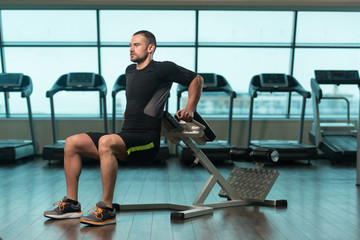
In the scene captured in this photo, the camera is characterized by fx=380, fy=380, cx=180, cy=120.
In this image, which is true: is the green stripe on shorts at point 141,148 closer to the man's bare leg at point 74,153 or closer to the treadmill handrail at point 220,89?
the man's bare leg at point 74,153

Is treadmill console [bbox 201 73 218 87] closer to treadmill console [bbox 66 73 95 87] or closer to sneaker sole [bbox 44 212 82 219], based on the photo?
treadmill console [bbox 66 73 95 87]

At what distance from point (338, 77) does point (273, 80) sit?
0.98 metres

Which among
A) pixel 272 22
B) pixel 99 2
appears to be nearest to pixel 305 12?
pixel 272 22

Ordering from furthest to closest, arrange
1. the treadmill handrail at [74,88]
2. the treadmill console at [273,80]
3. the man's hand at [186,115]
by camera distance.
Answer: the treadmill console at [273,80] → the treadmill handrail at [74,88] → the man's hand at [186,115]

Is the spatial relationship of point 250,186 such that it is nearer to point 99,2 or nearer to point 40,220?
point 40,220

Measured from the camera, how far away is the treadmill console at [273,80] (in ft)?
18.9

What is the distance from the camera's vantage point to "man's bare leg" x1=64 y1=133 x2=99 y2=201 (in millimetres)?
2580

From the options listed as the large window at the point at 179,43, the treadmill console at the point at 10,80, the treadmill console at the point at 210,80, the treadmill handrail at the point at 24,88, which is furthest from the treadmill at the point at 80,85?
the treadmill console at the point at 210,80

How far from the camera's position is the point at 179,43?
663cm

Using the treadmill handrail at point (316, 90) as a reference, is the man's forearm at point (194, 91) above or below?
above

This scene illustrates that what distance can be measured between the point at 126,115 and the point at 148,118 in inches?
7.5

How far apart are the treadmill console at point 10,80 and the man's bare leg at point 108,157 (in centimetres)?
384

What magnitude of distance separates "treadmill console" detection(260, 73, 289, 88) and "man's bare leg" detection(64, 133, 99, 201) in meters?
3.75

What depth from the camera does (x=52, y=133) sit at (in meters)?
6.45
